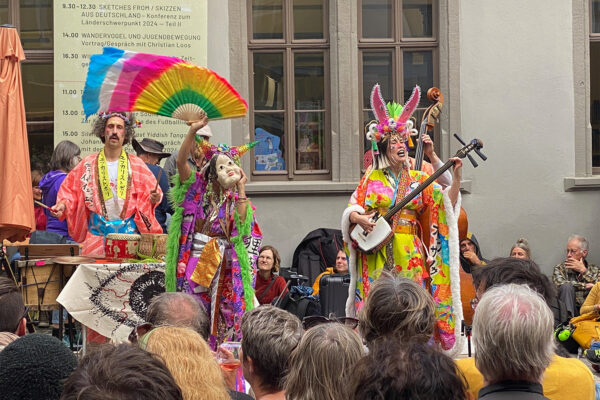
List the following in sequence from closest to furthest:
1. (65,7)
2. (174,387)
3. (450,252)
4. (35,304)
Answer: (174,387), (450,252), (35,304), (65,7)

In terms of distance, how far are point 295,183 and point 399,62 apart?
1.73 m

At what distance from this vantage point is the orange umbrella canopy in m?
7.48

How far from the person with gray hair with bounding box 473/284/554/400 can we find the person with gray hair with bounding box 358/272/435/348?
0.66 m

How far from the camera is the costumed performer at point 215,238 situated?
6.93 m

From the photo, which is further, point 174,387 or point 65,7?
point 65,7

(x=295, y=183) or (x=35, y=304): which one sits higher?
(x=295, y=183)

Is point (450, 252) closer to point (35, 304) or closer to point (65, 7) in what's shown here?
point (35, 304)

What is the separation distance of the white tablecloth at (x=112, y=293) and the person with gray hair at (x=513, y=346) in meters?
4.76

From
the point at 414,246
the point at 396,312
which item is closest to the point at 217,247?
the point at 414,246

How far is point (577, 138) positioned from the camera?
11.1m

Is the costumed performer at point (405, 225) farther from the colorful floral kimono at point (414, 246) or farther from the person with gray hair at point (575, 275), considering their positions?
the person with gray hair at point (575, 275)

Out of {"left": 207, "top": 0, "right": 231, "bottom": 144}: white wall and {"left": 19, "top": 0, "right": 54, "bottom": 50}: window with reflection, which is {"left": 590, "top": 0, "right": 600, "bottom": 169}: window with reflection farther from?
{"left": 19, "top": 0, "right": 54, "bottom": 50}: window with reflection

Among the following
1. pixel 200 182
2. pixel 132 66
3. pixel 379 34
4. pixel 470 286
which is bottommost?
pixel 470 286

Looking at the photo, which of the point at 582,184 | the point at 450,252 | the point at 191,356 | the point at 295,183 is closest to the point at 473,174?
the point at 582,184
